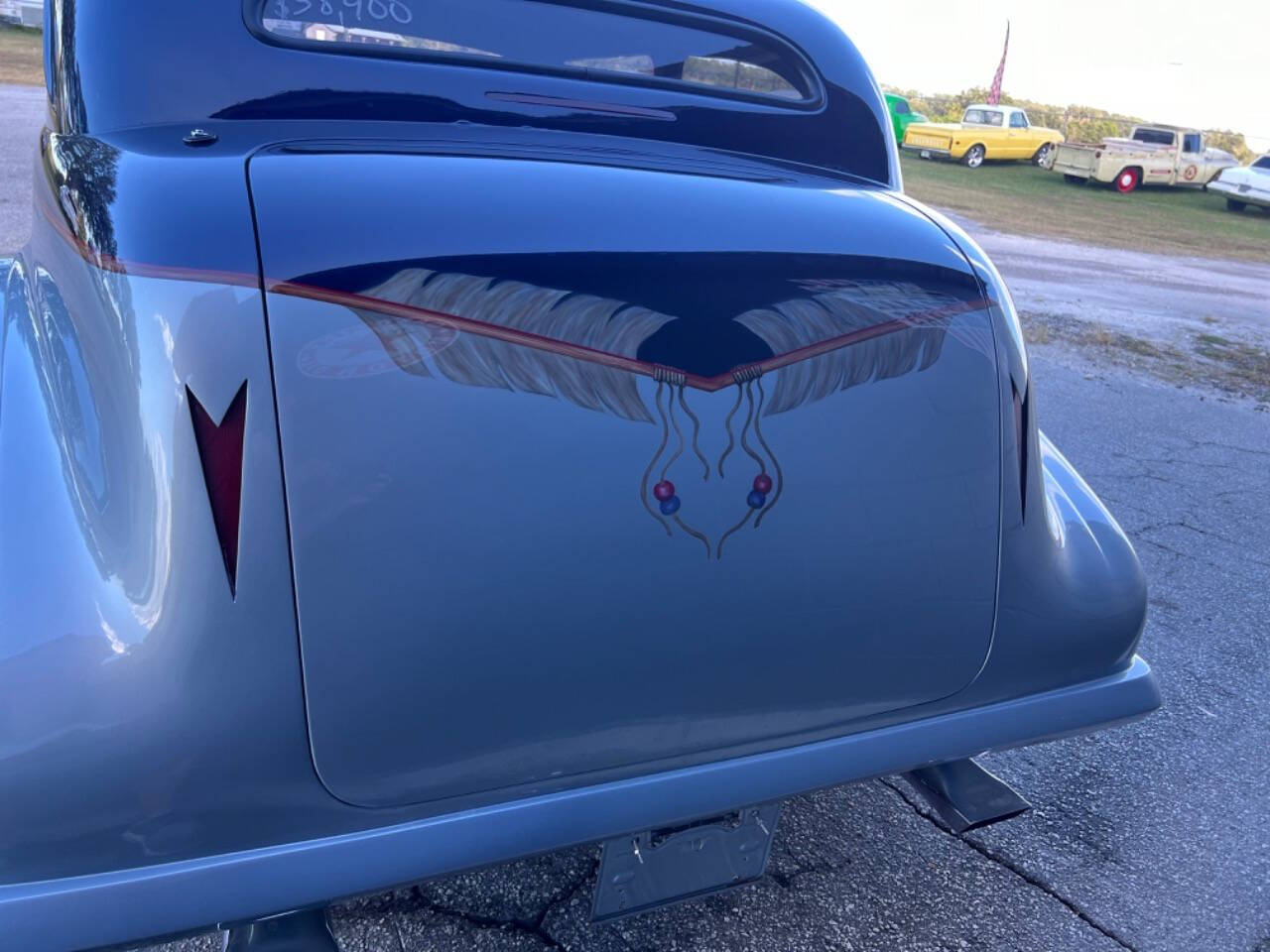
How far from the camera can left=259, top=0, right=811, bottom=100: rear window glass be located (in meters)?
1.78

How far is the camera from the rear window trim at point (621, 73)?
1695mm

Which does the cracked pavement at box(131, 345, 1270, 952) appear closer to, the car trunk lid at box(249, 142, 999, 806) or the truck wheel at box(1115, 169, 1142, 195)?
the car trunk lid at box(249, 142, 999, 806)

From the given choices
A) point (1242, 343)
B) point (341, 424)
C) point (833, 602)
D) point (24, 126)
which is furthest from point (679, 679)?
point (24, 126)

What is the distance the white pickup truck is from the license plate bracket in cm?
2561

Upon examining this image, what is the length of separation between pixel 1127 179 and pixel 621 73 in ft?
85.5

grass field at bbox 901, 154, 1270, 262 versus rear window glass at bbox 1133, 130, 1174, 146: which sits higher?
rear window glass at bbox 1133, 130, 1174, 146

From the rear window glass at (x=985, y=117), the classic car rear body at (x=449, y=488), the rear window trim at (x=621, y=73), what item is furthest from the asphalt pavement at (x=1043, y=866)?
the rear window glass at (x=985, y=117)

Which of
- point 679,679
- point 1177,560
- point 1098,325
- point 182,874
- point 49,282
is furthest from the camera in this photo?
point 1098,325

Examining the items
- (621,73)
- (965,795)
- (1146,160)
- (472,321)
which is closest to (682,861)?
(965,795)

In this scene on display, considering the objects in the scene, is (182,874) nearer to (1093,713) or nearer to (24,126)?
(1093,713)

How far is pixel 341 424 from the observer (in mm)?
1354

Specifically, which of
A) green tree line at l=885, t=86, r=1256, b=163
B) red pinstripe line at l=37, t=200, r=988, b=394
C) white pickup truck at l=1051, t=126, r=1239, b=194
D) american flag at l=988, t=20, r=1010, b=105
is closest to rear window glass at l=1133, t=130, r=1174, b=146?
white pickup truck at l=1051, t=126, r=1239, b=194

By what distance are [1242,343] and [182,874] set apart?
9763 mm

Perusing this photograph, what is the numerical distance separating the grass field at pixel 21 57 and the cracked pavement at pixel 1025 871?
14867mm
